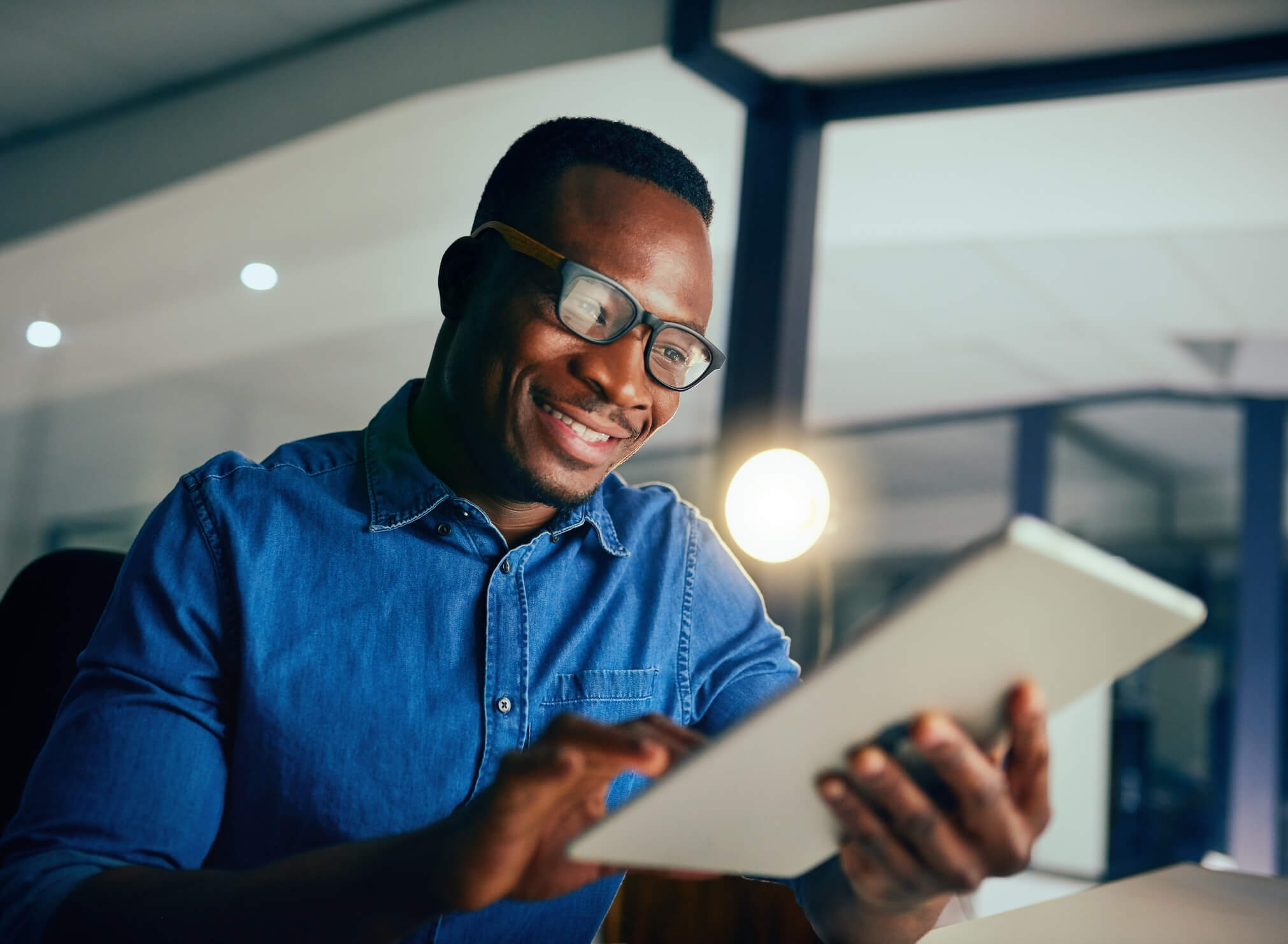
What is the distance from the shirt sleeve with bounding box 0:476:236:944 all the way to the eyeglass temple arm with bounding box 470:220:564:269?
0.44 m

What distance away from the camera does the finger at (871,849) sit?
722mm

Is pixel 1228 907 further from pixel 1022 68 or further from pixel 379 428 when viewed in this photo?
pixel 1022 68

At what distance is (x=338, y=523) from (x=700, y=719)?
0.51 m

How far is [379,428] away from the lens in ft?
4.04

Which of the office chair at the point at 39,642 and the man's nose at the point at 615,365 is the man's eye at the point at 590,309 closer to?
the man's nose at the point at 615,365

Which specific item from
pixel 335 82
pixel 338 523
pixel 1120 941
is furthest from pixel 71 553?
pixel 335 82

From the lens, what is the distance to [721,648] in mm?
1319

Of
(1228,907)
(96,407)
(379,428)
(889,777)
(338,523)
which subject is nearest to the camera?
(889,777)

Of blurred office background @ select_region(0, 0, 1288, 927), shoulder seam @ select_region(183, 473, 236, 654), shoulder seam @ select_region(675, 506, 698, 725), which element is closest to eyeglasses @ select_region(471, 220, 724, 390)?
shoulder seam @ select_region(675, 506, 698, 725)

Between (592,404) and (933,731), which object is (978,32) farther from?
(933,731)

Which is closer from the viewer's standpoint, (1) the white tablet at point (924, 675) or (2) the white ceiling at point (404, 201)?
(1) the white tablet at point (924, 675)

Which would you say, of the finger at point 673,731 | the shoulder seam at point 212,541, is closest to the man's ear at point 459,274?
the shoulder seam at point 212,541

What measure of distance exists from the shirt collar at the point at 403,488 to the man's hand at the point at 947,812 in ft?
1.76

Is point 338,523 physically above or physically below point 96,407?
below
